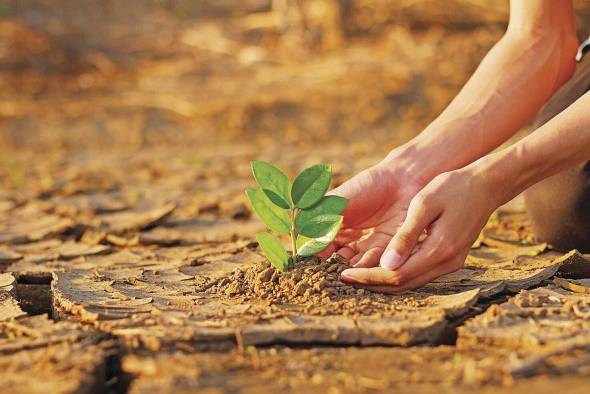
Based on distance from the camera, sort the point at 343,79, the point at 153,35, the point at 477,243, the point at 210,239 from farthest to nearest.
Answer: the point at 153,35 → the point at 343,79 → the point at 210,239 → the point at 477,243

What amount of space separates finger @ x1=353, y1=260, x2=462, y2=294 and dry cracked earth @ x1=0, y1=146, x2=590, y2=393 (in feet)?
0.06

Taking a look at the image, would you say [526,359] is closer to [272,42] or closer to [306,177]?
[306,177]

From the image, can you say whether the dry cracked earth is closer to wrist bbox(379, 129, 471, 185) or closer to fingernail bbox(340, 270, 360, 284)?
fingernail bbox(340, 270, 360, 284)

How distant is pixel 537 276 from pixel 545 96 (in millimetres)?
726

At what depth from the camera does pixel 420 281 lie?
6.03 ft

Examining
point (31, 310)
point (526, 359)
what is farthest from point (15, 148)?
point (526, 359)

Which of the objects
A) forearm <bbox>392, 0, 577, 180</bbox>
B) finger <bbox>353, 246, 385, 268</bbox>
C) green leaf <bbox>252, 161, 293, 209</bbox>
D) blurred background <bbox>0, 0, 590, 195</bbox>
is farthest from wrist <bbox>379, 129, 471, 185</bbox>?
blurred background <bbox>0, 0, 590, 195</bbox>

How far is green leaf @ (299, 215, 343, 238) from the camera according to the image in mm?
1794

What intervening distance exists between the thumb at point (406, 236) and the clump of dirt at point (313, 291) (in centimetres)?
8

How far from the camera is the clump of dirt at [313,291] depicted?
1.70 metres

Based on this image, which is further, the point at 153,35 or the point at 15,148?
the point at 153,35

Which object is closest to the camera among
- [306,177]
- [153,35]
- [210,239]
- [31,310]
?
[306,177]

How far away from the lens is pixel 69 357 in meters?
1.48

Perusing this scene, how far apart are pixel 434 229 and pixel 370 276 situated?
17cm
